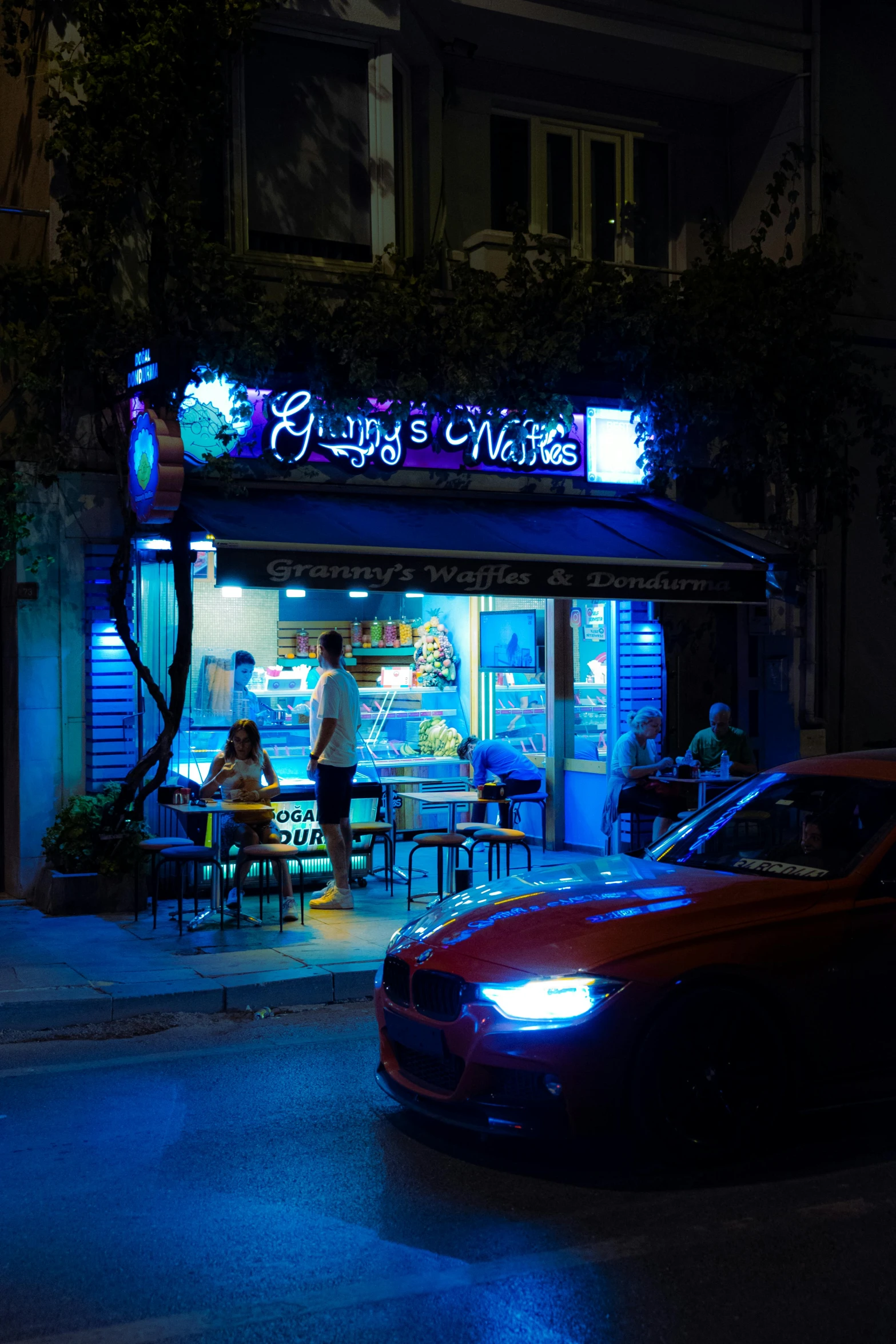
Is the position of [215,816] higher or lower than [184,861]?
higher

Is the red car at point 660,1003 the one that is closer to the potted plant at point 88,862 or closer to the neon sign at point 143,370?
the potted plant at point 88,862

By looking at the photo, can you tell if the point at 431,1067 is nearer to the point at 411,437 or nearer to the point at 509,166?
the point at 411,437

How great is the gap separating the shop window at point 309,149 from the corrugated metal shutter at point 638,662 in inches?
180

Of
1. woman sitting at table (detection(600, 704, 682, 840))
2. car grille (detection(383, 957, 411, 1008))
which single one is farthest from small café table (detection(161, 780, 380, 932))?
car grille (detection(383, 957, 411, 1008))

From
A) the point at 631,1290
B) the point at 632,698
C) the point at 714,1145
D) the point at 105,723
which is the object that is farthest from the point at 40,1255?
the point at 632,698

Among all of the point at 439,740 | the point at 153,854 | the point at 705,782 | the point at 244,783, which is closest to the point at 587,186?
the point at 439,740

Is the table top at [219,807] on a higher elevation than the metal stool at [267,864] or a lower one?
higher

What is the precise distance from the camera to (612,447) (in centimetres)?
1480

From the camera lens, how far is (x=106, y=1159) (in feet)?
18.8

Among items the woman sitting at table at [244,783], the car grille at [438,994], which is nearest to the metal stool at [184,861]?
the woman sitting at table at [244,783]

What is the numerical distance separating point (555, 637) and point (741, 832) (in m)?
8.65

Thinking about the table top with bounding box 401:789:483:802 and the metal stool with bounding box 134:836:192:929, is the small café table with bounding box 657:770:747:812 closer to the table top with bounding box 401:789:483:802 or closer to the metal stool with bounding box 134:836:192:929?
the table top with bounding box 401:789:483:802

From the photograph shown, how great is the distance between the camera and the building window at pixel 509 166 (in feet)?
49.1

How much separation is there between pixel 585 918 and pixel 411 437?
8534mm
